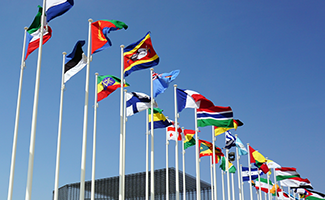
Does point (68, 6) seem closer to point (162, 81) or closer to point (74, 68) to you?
point (74, 68)

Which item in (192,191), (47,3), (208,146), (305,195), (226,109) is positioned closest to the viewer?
(47,3)

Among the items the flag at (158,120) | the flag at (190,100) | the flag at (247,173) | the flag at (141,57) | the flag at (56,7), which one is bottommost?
the flag at (247,173)

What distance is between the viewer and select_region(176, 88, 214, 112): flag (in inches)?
850

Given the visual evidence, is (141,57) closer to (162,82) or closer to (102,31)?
(102,31)

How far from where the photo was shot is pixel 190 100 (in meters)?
22.0

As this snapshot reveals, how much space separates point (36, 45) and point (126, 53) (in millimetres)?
4377

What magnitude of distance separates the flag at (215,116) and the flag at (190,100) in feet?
1.65

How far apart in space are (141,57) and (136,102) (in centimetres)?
331

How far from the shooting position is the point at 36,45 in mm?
16719

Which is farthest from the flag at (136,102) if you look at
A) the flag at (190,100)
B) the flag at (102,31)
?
the flag at (102,31)

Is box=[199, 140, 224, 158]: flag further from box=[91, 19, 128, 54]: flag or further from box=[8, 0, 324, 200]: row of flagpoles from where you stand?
box=[91, 19, 128, 54]: flag

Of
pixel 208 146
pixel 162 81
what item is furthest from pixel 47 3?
pixel 208 146

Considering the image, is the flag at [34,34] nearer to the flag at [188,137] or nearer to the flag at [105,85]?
the flag at [105,85]

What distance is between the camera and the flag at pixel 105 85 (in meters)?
20.3
